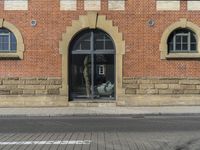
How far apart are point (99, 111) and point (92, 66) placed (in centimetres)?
350

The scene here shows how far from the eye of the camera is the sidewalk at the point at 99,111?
2159 cm

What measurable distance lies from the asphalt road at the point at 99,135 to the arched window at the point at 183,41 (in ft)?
25.9

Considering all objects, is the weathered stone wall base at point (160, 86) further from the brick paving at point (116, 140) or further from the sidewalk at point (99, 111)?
the brick paving at point (116, 140)

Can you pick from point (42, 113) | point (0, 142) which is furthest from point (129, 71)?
point (0, 142)

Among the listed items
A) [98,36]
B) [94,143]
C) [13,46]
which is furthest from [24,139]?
[98,36]

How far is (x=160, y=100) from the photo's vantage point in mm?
24766

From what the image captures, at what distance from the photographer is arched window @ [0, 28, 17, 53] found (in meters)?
24.9

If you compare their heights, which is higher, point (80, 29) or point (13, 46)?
point (80, 29)

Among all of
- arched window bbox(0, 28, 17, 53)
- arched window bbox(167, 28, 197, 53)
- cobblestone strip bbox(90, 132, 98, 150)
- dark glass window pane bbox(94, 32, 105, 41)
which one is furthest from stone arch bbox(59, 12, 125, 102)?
cobblestone strip bbox(90, 132, 98, 150)

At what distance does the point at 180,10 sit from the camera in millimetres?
25000

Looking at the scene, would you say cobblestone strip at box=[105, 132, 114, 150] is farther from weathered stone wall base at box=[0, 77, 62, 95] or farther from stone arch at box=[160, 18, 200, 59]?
stone arch at box=[160, 18, 200, 59]

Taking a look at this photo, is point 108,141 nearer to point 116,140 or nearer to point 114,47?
point 116,140

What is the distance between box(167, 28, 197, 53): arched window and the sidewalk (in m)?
2.99

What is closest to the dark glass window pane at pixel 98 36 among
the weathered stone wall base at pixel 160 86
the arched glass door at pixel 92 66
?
the arched glass door at pixel 92 66
